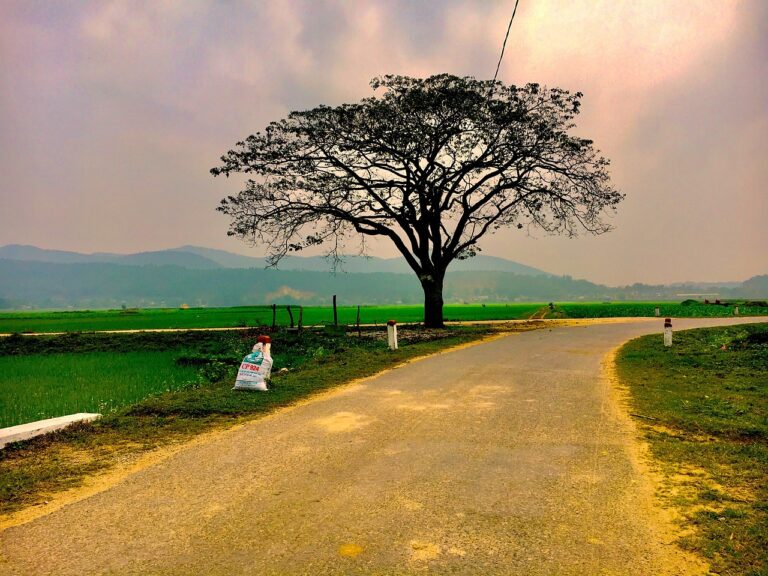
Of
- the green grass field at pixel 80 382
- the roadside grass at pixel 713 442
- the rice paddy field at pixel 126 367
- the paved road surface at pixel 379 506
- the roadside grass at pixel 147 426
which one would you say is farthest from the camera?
the rice paddy field at pixel 126 367

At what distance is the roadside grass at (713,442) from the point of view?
3.93 metres

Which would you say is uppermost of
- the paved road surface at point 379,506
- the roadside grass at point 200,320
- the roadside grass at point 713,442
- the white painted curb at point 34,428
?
the roadside grass at point 200,320

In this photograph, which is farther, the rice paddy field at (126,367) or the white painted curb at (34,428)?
the rice paddy field at (126,367)

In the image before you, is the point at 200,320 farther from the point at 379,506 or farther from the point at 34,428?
the point at 379,506

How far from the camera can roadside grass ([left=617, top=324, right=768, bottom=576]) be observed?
393 centimetres

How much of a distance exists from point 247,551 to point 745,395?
Result: 9.99 m

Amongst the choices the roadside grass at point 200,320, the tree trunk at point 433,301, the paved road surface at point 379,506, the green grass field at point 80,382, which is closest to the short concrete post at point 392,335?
the green grass field at point 80,382

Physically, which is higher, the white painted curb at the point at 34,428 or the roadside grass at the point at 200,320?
the roadside grass at the point at 200,320

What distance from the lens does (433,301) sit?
30578 millimetres

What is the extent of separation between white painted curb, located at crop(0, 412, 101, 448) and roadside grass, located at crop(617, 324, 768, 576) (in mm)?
7817

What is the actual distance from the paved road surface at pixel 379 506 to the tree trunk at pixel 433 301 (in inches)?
869

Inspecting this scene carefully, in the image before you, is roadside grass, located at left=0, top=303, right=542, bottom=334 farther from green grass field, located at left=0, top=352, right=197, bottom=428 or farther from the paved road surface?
the paved road surface

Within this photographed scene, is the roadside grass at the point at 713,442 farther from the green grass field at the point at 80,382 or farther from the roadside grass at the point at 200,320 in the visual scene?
the roadside grass at the point at 200,320

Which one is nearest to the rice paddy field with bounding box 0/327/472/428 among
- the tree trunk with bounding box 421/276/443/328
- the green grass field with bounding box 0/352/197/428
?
the green grass field with bounding box 0/352/197/428
